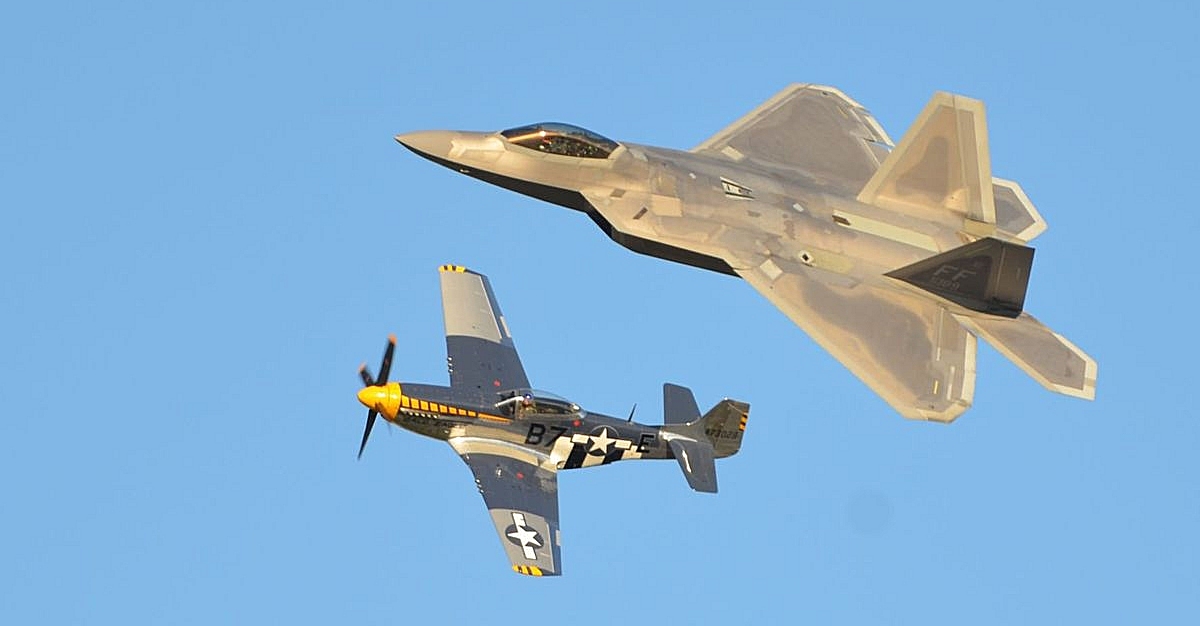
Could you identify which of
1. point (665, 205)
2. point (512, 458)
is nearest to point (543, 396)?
point (512, 458)

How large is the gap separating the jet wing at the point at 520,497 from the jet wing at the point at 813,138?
27.1 ft

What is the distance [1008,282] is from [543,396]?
10.7m

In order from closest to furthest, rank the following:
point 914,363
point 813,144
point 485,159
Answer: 1. point 914,363
2. point 485,159
3. point 813,144

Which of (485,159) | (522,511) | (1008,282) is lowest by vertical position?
(522,511)

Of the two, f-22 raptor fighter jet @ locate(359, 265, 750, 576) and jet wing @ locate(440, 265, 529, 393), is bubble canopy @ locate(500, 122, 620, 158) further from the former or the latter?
jet wing @ locate(440, 265, 529, 393)

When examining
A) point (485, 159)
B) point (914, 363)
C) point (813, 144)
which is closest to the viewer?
point (914, 363)

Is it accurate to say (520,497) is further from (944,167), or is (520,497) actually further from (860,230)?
(944,167)

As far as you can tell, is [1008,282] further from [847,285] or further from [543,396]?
[543,396]

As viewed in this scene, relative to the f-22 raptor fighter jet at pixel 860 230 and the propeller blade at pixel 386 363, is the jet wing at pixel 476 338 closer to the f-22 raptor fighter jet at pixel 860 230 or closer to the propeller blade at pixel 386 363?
the propeller blade at pixel 386 363

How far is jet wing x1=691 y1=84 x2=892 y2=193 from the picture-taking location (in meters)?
51.7

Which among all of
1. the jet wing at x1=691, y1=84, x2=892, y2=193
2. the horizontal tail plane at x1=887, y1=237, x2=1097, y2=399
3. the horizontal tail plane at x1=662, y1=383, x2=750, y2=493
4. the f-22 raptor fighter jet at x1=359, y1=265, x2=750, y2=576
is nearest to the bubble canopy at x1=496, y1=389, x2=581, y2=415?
the f-22 raptor fighter jet at x1=359, y1=265, x2=750, y2=576

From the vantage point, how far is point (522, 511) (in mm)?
48719

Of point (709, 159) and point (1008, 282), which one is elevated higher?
point (709, 159)

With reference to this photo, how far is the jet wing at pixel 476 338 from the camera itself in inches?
2039
